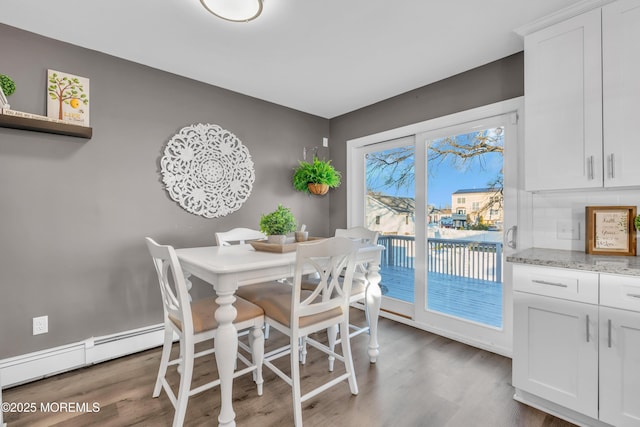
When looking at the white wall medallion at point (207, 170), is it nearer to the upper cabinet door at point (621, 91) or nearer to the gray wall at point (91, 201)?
the gray wall at point (91, 201)

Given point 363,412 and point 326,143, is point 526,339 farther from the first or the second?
point 326,143

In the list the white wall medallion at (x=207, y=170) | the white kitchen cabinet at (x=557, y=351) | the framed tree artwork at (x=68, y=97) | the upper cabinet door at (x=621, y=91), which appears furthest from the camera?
the white wall medallion at (x=207, y=170)

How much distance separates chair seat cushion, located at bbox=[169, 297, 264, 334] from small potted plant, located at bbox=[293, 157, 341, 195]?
164cm

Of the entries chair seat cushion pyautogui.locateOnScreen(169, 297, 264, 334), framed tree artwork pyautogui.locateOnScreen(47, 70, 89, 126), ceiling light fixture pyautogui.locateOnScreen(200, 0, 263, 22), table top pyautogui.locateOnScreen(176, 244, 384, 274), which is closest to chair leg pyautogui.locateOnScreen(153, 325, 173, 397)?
chair seat cushion pyautogui.locateOnScreen(169, 297, 264, 334)

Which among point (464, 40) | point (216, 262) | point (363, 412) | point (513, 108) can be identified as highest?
point (464, 40)

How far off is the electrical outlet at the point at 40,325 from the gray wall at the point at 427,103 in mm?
2844

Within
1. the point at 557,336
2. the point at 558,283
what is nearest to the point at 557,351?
the point at 557,336

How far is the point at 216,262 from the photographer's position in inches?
64.4

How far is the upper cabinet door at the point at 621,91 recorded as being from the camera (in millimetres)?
1641

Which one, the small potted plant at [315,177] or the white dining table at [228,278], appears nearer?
the white dining table at [228,278]

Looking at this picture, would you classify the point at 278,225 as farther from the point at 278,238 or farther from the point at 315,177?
the point at 315,177

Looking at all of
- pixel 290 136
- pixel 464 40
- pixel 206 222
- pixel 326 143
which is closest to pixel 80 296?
pixel 206 222

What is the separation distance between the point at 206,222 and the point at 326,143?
1.88 meters

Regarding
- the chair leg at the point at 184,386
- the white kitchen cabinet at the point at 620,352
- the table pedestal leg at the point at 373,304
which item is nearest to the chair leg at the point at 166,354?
the chair leg at the point at 184,386
